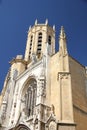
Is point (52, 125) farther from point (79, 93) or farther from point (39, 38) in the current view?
point (39, 38)

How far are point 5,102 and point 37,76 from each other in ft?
15.1

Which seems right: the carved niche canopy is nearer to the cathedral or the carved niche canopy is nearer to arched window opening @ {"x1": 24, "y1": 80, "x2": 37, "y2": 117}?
the cathedral

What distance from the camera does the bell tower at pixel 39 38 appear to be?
3230 cm

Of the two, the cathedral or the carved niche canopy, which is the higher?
the cathedral

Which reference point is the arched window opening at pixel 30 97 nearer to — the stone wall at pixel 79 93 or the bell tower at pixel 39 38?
the stone wall at pixel 79 93

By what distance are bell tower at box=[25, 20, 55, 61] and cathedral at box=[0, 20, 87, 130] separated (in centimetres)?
633

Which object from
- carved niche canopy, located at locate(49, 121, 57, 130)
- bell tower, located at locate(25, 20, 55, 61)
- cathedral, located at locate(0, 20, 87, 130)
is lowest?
carved niche canopy, located at locate(49, 121, 57, 130)

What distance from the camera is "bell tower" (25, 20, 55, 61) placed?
106 ft

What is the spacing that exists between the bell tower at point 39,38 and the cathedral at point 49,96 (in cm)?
633

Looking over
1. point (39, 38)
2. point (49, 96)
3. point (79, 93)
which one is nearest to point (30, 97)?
point (49, 96)

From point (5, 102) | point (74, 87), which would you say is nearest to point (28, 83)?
point (5, 102)

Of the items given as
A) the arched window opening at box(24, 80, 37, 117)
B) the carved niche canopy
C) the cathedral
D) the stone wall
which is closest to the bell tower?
the cathedral

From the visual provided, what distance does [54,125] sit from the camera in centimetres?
1513

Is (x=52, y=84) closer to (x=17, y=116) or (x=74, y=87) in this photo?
(x=74, y=87)
